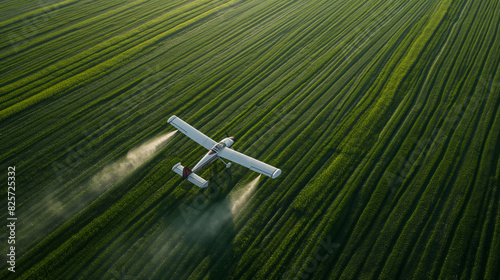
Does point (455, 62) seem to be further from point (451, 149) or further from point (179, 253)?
point (179, 253)

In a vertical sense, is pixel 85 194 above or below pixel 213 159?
above

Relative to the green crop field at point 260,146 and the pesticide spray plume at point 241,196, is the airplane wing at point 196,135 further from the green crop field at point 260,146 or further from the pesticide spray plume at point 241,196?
the pesticide spray plume at point 241,196

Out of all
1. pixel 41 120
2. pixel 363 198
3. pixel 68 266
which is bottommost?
pixel 363 198

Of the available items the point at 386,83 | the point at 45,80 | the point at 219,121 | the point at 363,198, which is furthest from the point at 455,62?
the point at 45,80

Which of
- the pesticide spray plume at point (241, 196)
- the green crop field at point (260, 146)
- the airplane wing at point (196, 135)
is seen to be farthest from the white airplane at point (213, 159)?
the pesticide spray plume at point (241, 196)

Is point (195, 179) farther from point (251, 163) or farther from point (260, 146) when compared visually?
point (260, 146)

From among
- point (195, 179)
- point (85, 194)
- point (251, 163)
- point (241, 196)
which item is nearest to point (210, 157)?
point (195, 179)

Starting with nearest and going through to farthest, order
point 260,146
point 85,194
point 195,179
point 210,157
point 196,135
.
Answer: point 195,179 < point 85,194 < point 210,157 < point 196,135 < point 260,146

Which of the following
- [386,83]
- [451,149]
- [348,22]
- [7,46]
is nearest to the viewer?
[451,149]
